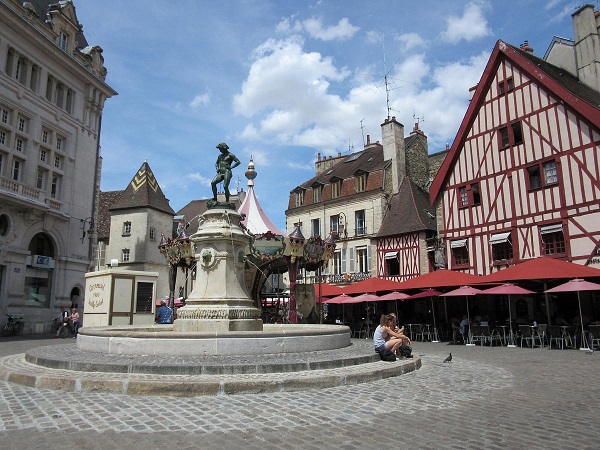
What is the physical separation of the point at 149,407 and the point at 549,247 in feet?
57.6

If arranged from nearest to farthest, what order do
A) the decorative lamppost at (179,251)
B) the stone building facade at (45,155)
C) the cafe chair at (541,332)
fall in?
the cafe chair at (541,332) < the decorative lamppost at (179,251) < the stone building facade at (45,155)

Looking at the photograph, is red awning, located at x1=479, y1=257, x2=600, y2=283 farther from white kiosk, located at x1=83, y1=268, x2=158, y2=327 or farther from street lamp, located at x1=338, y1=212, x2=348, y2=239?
street lamp, located at x1=338, y1=212, x2=348, y2=239

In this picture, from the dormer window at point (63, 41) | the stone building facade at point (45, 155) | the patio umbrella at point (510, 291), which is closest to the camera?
the patio umbrella at point (510, 291)

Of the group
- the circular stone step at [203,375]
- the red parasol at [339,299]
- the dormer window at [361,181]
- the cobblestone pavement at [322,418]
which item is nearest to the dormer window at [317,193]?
the dormer window at [361,181]

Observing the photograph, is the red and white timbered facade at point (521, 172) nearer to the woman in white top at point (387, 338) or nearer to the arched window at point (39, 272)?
the woman in white top at point (387, 338)

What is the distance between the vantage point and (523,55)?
20094mm

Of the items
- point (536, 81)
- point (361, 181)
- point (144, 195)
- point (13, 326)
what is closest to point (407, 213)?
point (361, 181)

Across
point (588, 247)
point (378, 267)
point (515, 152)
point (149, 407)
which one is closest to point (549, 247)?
point (588, 247)

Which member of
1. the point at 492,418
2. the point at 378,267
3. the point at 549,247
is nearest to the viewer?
the point at 492,418

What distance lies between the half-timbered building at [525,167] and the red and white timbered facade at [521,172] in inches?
1.5

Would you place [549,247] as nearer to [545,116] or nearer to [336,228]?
[545,116]

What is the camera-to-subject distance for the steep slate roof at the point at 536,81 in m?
17.3

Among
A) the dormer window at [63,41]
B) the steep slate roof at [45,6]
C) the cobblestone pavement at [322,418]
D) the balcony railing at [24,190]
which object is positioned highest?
the steep slate roof at [45,6]

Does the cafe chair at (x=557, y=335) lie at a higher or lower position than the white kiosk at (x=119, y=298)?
lower
